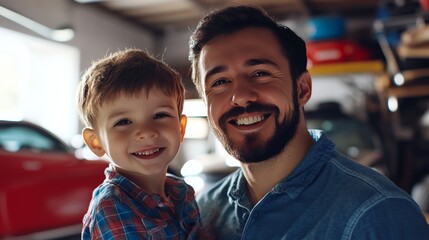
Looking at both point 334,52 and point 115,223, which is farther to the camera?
point 334,52

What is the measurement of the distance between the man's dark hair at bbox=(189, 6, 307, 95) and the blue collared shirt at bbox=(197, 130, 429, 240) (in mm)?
212

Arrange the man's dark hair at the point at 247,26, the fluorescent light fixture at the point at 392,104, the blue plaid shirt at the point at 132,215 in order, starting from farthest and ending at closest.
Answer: the fluorescent light fixture at the point at 392,104 < the man's dark hair at the point at 247,26 < the blue plaid shirt at the point at 132,215

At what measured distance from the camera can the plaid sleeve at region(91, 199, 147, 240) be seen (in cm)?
104

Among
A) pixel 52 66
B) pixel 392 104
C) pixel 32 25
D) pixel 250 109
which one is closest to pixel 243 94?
pixel 250 109

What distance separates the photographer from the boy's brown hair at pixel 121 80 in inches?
45.1

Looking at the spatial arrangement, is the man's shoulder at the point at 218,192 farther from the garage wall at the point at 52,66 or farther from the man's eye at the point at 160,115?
the garage wall at the point at 52,66

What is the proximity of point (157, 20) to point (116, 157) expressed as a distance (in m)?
4.77

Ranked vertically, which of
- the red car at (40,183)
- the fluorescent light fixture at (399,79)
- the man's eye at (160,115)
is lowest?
the red car at (40,183)

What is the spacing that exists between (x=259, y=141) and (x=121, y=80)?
0.34 m

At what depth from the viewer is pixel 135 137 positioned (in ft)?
3.72

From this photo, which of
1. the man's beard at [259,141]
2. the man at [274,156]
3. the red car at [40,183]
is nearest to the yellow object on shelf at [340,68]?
the red car at [40,183]

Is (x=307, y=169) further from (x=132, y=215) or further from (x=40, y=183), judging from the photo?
(x=40, y=183)

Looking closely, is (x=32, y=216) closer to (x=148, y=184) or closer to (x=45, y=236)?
(x=45, y=236)

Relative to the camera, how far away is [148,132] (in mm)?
1133
